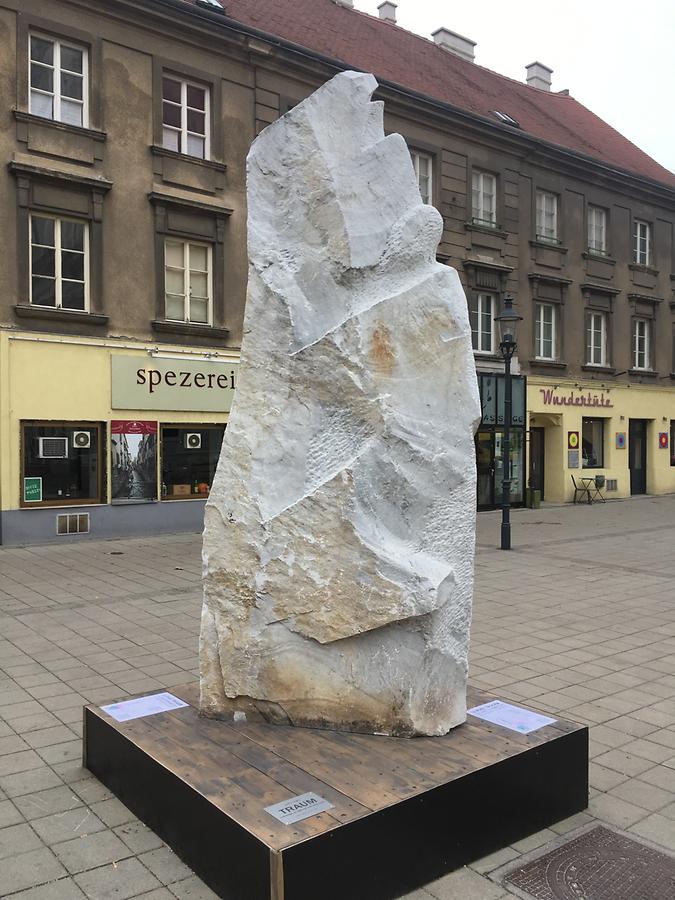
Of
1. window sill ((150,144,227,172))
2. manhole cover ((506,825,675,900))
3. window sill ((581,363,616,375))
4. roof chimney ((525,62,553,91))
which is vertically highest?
roof chimney ((525,62,553,91))

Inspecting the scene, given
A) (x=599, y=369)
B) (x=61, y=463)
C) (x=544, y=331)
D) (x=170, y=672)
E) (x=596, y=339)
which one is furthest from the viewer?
(x=596, y=339)

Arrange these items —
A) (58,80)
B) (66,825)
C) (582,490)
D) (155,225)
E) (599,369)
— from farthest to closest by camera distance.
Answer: (599,369)
(582,490)
(155,225)
(58,80)
(66,825)

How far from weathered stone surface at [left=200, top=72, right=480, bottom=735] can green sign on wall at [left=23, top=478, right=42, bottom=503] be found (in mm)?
10454

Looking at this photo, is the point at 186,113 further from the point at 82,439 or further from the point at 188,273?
the point at 82,439

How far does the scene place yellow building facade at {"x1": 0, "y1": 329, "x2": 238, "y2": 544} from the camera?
13320 millimetres

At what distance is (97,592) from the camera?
31.0ft

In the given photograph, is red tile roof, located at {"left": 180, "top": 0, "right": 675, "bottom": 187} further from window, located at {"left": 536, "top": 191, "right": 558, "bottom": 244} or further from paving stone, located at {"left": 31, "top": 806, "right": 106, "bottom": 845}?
paving stone, located at {"left": 31, "top": 806, "right": 106, "bottom": 845}

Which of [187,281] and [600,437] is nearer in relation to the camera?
[187,281]

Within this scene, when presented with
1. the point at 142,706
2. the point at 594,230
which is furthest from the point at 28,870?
the point at 594,230

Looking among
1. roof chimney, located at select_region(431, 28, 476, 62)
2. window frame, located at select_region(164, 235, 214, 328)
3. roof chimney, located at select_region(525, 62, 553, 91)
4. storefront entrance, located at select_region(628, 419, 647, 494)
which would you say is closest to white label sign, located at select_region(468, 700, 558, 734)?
window frame, located at select_region(164, 235, 214, 328)

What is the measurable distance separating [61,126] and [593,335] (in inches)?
642

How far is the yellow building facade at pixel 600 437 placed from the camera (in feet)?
74.2

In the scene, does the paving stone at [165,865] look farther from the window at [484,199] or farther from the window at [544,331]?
the window at [544,331]

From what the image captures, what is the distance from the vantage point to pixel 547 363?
2202 cm
